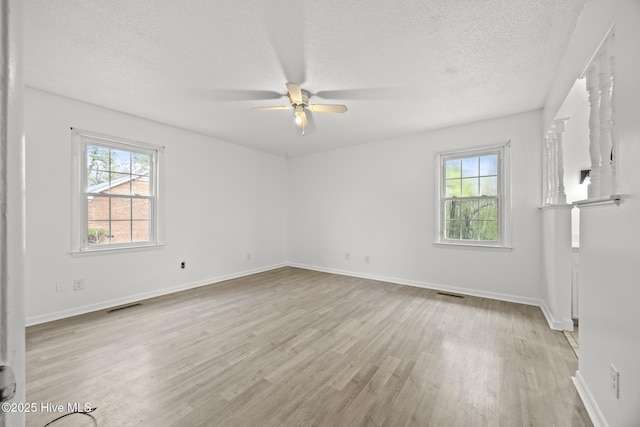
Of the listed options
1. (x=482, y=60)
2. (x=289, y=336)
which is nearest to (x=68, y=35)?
(x=289, y=336)

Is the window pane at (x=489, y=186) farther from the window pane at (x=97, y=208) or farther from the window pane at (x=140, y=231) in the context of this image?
the window pane at (x=97, y=208)

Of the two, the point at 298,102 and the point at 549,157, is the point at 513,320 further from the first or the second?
the point at 298,102

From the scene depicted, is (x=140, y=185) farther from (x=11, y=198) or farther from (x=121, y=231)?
(x=11, y=198)

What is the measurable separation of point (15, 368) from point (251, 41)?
2350 mm

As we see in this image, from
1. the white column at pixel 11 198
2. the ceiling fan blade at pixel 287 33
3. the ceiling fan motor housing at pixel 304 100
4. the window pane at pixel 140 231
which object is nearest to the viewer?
the white column at pixel 11 198

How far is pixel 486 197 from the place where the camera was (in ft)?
12.8

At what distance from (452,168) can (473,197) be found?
1.86 feet

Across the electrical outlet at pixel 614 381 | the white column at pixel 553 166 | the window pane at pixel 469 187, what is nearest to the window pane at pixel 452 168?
the window pane at pixel 469 187

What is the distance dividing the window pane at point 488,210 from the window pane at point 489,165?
430 mm

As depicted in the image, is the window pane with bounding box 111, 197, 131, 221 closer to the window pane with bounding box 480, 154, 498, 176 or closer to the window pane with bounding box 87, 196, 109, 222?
the window pane with bounding box 87, 196, 109, 222

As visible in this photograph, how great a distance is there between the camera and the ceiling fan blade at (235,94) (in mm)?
2934

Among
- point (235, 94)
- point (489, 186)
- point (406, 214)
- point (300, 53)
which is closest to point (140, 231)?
point (235, 94)

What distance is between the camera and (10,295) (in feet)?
1.39

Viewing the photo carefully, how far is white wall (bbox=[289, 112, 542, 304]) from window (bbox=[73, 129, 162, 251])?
2947 millimetres
